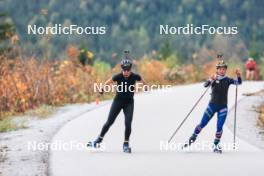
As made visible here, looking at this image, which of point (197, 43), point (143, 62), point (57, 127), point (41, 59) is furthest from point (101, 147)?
point (197, 43)

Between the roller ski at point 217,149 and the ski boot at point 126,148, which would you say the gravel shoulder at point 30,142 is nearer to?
the ski boot at point 126,148

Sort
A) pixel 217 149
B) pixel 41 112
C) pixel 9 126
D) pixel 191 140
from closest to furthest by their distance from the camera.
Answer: pixel 217 149
pixel 191 140
pixel 9 126
pixel 41 112

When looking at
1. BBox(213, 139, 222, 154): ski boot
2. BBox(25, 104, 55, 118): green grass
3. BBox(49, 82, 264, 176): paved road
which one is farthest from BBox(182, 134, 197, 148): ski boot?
BBox(25, 104, 55, 118): green grass

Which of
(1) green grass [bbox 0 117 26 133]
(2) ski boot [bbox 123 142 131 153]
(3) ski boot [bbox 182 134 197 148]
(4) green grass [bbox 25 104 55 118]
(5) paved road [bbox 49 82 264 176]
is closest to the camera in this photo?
(5) paved road [bbox 49 82 264 176]

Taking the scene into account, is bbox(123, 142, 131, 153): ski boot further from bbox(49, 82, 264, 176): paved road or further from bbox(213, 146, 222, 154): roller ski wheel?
bbox(213, 146, 222, 154): roller ski wheel

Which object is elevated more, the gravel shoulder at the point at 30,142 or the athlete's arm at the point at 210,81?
the athlete's arm at the point at 210,81

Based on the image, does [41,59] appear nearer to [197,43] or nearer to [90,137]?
[90,137]

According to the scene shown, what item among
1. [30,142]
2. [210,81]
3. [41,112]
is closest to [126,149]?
[210,81]

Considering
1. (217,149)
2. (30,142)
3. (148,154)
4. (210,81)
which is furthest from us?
(30,142)

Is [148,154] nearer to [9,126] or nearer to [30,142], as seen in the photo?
[30,142]

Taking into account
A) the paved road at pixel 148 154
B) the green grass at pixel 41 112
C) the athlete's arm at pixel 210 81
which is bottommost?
the paved road at pixel 148 154

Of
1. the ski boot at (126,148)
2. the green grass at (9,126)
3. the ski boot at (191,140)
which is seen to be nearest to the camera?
the ski boot at (126,148)

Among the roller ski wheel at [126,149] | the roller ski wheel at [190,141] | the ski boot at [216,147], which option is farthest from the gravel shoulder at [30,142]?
the ski boot at [216,147]

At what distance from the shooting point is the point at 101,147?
1360 centimetres
